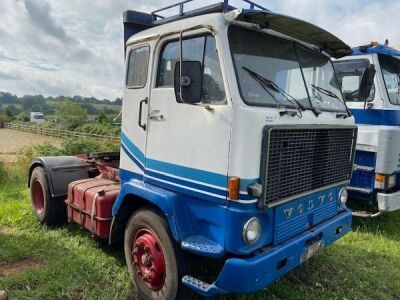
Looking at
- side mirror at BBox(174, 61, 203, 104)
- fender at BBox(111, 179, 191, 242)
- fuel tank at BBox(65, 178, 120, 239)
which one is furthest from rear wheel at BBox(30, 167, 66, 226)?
side mirror at BBox(174, 61, 203, 104)

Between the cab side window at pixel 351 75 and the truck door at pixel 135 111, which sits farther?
the cab side window at pixel 351 75

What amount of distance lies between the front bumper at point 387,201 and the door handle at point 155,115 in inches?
153

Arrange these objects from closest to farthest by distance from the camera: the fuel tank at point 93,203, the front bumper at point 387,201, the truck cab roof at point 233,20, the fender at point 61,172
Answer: the truck cab roof at point 233,20 → the fuel tank at point 93,203 → the fender at point 61,172 → the front bumper at point 387,201

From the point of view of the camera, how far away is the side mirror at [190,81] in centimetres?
291

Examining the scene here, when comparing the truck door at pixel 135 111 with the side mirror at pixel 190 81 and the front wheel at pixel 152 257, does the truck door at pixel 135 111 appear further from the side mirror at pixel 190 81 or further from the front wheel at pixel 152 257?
the side mirror at pixel 190 81

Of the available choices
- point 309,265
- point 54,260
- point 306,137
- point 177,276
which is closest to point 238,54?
point 306,137

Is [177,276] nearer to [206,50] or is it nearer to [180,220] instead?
A: [180,220]

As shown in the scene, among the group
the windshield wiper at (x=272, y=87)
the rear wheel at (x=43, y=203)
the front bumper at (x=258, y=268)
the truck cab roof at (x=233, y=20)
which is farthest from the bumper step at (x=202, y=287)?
the rear wheel at (x=43, y=203)

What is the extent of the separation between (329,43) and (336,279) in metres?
2.68

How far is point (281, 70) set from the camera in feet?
11.3

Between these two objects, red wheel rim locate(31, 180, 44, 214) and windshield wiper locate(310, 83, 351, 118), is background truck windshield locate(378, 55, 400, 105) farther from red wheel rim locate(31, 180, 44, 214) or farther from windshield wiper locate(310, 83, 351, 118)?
red wheel rim locate(31, 180, 44, 214)

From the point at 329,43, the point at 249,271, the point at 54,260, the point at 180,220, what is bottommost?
the point at 54,260

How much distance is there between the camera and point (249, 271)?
2801mm

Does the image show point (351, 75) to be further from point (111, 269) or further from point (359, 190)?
point (111, 269)
